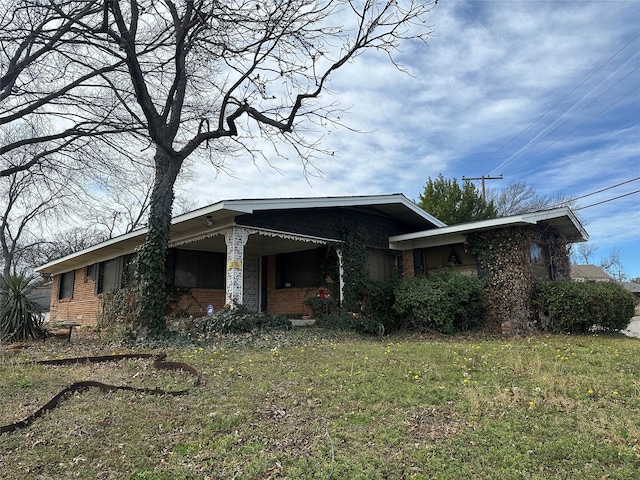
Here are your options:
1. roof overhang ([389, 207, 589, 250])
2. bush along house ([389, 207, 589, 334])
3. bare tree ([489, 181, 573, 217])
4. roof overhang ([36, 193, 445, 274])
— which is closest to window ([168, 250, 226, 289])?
roof overhang ([36, 193, 445, 274])

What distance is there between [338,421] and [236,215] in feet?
22.2

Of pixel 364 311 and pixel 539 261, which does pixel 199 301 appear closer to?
pixel 364 311

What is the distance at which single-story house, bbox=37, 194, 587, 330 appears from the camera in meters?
10.2

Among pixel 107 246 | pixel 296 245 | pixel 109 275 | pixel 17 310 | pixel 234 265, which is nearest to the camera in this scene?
pixel 17 310

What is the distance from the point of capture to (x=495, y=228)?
11133 millimetres

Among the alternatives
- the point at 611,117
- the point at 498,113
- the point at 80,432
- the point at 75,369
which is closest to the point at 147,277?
the point at 75,369

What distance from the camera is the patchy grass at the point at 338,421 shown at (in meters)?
2.85

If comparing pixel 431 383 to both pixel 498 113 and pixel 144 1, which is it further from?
pixel 498 113

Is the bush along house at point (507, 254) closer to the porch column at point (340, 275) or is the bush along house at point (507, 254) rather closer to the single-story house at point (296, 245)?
the single-story house at point (296, 245)

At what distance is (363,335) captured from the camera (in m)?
10.8

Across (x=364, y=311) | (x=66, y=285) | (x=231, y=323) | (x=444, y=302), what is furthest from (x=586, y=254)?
(x=66, y=285)

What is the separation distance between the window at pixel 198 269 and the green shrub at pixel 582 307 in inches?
372

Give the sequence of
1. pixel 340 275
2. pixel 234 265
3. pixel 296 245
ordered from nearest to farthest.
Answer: pixel 234 265 → pixel 340 275 → pixel 296 245

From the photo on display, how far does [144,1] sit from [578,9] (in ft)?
31.6
